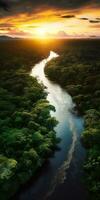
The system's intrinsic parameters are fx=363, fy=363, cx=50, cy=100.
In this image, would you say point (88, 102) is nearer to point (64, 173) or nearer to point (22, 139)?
point (22, 139)

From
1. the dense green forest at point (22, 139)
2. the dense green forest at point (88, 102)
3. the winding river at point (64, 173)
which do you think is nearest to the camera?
the dense green forest at point (22, 139)

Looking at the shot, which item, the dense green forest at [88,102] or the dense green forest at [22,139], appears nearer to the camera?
the dense green forest at [22,139]

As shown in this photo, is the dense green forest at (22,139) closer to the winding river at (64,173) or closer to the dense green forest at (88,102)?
the winding river at (64,173)

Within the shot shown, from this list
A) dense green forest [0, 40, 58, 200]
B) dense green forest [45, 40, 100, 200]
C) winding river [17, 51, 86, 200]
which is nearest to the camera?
dense green forest [0, 40, 58, 200]

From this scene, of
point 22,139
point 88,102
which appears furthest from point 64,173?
point 88,102

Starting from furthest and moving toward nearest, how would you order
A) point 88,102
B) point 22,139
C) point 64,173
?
point 88,102 < point 22,139 < point 64,173

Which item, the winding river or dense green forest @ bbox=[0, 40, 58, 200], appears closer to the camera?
dense green forest @ bbox=[0, 40, 58, 200]

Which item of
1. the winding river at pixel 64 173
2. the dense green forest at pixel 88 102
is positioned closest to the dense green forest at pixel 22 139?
the winding river at pixel 64 173

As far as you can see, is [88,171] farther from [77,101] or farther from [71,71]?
[71,71]

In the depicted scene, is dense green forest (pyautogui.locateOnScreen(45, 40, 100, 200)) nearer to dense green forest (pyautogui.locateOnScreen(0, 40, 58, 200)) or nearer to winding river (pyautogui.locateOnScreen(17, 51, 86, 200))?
winding river (pyautogui.locateOnScreen(17, 51, 86, 200))

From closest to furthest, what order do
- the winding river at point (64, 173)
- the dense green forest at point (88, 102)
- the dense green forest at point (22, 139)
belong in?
1. the dense green forest at point (22, 139)
2. the winding river at point (64, 173)
3. the dense green forest at point (88, 102)

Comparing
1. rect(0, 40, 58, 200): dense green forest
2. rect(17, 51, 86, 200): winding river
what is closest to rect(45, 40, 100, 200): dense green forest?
rect(17, 51, 86, 200): winding river
